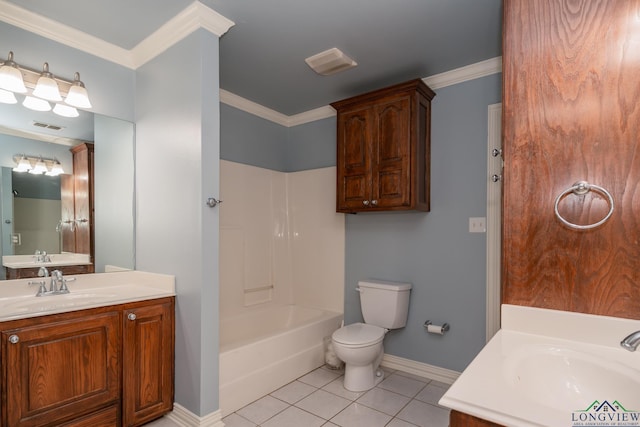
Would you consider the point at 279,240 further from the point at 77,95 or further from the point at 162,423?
the point at 77,95

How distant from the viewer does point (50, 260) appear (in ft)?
6.70

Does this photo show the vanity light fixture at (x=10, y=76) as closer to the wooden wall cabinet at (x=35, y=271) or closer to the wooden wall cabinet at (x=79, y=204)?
the wooden wall cabinet at (x=79, y=204)

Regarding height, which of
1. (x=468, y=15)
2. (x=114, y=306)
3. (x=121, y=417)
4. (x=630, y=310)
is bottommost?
(x=121, y=417)

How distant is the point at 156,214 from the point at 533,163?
2.08 metres

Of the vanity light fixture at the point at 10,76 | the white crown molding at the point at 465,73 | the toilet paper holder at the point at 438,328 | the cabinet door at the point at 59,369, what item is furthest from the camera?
the toilet paper holder at the point at 438,328

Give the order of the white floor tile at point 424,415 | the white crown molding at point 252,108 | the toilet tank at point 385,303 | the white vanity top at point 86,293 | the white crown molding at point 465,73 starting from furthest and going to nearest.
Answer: the white crown molding at point 252,108, the toilet tank at point 385,303, the white crown molding at point 465,73, the white floor tile at point 424,415, the white vanity top at point 86,293

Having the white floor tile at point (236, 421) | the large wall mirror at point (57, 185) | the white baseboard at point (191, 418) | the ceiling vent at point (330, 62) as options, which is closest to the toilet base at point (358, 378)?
the white floor tile at point (236, 421)

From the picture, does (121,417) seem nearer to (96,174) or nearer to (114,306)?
(114,306)

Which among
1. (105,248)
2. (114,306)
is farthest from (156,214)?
(114,306)

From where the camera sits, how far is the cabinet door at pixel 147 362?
1.88 meters

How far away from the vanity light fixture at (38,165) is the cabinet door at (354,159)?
77.1 inches

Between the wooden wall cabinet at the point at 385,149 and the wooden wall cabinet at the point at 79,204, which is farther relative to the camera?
the wooden wall cabinet at the point at 385,149

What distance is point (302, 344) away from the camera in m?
2.71

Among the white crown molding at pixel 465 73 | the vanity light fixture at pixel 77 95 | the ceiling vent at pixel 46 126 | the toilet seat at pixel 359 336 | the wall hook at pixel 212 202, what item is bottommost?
the toilet seat at pixel 359 336
